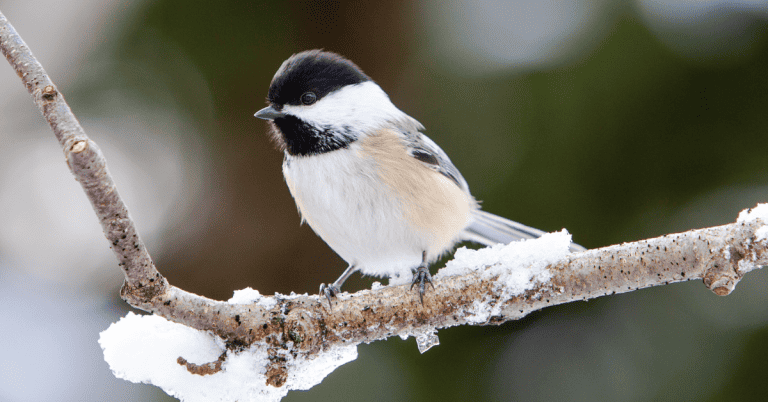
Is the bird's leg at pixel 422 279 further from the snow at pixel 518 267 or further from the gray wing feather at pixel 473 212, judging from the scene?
the gray wing feather at pixel 473 212

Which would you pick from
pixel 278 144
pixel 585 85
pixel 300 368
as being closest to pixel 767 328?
pixel 585 85

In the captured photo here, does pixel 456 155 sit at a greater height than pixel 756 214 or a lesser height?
greater

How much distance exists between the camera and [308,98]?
123 cm

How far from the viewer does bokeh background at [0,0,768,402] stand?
125 cm

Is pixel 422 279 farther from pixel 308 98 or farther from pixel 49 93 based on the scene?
pixel 49 93

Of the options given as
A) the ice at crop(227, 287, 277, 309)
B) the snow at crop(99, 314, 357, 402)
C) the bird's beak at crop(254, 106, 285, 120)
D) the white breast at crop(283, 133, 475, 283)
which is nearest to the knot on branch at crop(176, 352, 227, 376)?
the snow at crop(99, 314, 357, 402)

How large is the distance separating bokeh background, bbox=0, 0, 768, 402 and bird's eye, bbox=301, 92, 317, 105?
0.32m

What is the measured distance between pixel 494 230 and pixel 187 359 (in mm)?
921

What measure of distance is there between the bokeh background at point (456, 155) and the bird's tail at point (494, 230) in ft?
0.13

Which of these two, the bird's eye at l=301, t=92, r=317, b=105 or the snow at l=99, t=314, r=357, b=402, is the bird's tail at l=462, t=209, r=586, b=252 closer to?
the bird's eye at l=301, t=92, r=317, b=105

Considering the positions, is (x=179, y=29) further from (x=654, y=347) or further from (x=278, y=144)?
(x=654, y=347)

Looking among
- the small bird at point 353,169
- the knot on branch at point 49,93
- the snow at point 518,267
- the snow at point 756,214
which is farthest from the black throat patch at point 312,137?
the snow at point 756,214

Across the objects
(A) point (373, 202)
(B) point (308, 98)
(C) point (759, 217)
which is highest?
(B) point (308, 98)

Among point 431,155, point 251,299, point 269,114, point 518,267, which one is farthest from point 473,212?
point 251,299
